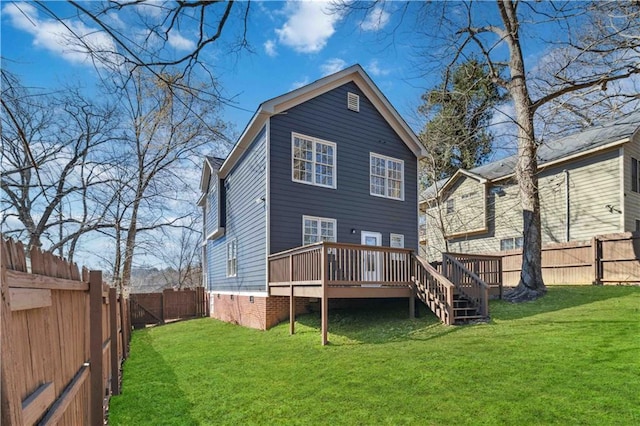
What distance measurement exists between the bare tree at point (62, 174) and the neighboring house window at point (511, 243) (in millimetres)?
19733

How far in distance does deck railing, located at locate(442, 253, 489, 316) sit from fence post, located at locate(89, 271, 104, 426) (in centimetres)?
825

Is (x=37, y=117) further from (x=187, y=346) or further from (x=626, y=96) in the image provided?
(x=626, y=96)

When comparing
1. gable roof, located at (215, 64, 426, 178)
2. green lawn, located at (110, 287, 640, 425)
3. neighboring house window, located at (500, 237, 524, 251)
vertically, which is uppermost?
gable roof, located at (215, 64, 426, 178)

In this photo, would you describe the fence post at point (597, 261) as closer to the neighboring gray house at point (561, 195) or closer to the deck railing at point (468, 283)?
the neighboring gray house at point (561, 195)

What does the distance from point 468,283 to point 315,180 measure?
5.55 metres

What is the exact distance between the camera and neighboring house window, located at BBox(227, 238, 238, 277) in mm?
15328

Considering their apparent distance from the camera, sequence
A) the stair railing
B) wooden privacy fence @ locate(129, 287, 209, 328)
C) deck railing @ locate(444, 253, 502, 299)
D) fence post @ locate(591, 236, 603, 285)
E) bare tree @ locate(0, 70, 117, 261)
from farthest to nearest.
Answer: wooden privacy fence @ locate(129, 287, 209, 328)
fence post @ locate(591, 236, 603, 285)
bare tree @ locate(0, 70, 117, 261)
deck railing @ locate(444, 253, 502, 299)
the stair railing

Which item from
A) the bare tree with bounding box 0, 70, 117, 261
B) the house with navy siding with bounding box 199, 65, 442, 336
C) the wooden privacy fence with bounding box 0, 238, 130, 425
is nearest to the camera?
the wooden privacy fence with bounding box 0, 238, 130, 425

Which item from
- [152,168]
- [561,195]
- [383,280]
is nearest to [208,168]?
[152,168]

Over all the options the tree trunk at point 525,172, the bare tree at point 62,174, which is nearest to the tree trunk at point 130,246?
the bare tree at point 62,174

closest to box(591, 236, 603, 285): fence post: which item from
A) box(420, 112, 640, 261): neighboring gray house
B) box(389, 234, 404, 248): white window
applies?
box(420, 112, 640, 261): neighboring gray house

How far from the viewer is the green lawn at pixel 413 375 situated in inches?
177

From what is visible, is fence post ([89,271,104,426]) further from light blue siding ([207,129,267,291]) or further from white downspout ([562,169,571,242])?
white downspout ([562,169,571,242])

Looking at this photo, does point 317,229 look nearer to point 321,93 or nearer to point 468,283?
point 321,93
